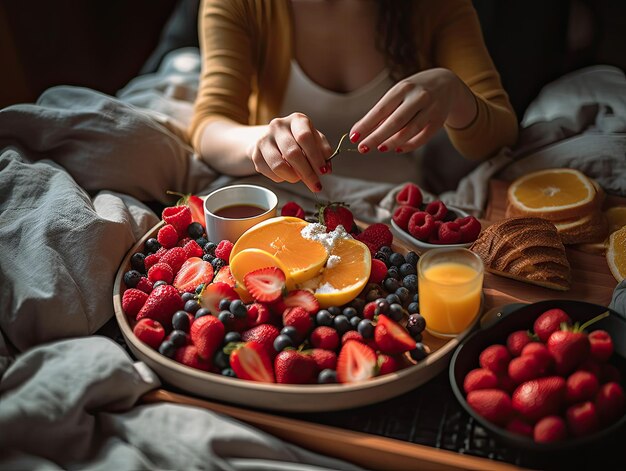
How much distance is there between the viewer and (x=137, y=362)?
1.09 metres

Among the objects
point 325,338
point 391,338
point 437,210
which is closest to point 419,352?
point 391,338

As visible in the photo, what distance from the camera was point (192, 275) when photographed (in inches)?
48.6

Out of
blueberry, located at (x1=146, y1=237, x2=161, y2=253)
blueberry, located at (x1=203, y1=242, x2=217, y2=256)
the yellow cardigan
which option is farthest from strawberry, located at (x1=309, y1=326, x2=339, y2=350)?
the yellow cardigan

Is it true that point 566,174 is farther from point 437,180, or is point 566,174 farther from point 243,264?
point 243,264

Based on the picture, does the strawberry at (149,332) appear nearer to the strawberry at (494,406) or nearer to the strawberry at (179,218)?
the strawberry at (179,218)

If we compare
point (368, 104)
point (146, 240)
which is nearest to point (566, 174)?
point (368, 104)

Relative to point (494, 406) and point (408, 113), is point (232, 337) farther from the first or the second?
point (408, 113)

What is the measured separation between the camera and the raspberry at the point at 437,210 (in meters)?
1.41

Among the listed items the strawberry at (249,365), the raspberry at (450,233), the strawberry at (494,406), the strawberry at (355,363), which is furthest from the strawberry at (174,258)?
the strawberry at (494,406)

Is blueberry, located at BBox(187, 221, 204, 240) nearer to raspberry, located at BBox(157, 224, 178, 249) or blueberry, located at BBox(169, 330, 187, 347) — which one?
raspberry, located at BBox(157, 224, 178, 249)

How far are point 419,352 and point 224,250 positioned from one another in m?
0.45

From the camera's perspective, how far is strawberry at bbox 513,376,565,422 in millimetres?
915

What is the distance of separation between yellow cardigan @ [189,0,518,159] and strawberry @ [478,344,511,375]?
778 millimetres

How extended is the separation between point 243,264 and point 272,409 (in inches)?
10.7
